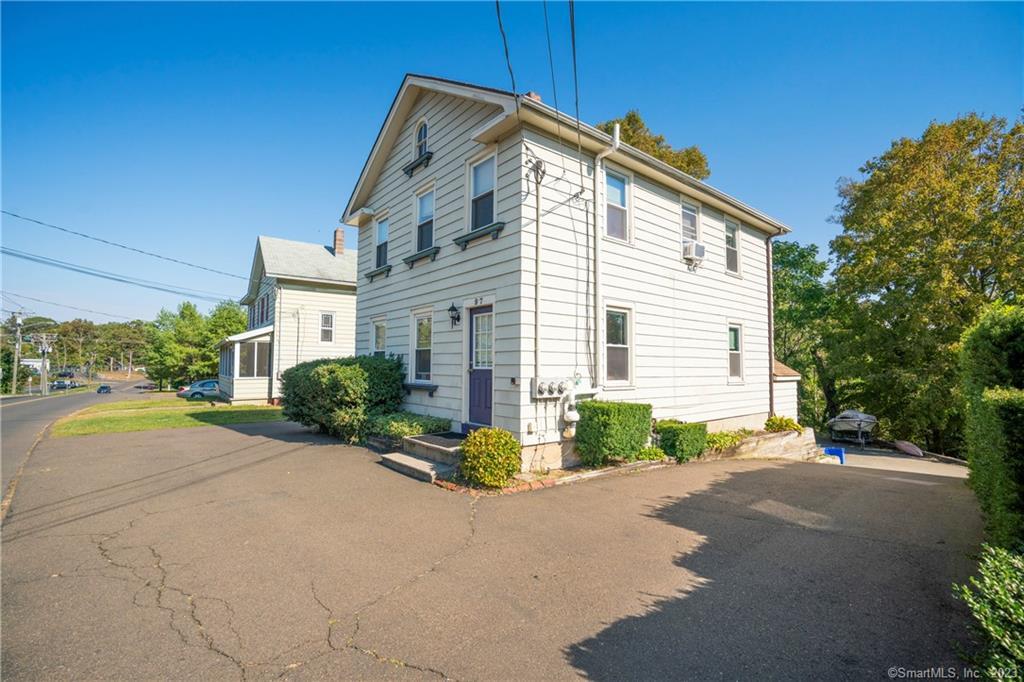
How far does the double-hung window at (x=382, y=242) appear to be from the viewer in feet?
41.2

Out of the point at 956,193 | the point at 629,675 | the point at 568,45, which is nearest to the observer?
the point at 629,675

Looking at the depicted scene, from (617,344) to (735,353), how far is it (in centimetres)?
521

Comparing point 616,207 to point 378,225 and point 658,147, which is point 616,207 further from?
point 658,147

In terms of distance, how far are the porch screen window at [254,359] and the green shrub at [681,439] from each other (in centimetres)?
2030

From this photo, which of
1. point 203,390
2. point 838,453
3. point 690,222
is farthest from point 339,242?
point 838,453

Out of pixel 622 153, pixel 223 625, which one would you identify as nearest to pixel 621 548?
pixel 223 625

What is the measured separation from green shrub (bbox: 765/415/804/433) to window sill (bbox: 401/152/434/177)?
11.7 metres

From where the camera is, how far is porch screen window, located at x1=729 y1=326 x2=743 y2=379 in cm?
1273

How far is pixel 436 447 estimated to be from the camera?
8.02 metres

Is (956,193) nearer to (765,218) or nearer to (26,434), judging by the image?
(765,218)

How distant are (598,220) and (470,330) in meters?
3.34

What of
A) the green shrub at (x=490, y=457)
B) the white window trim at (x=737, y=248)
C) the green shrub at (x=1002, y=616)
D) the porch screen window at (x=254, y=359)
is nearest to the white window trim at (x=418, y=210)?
the green shrub at (x=490, y=457)

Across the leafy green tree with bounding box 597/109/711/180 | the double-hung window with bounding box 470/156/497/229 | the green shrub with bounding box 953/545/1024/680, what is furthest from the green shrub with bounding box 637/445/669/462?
the leafy green tree with bounding box 597/109/711/180

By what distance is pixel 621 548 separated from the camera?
15.2ft
